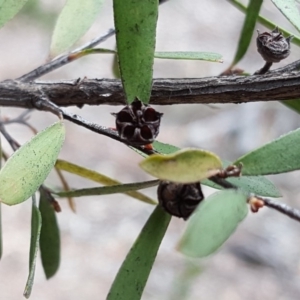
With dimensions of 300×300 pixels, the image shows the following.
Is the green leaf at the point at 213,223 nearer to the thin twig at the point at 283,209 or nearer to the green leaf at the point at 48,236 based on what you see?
the thin twig at the point at 283,209

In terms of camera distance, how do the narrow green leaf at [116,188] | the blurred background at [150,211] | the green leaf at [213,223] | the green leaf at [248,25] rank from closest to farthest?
the green leaf at [213,223], the narrow green leaf at [116,188], the green leaf at [248,25], the blurred background at [150,211]

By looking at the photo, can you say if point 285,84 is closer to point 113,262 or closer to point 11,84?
point 11,84

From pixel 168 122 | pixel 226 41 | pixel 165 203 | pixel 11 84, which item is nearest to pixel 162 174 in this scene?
pixel 165 203

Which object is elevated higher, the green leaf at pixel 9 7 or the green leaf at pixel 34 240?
the green leaf at pixel 9 7

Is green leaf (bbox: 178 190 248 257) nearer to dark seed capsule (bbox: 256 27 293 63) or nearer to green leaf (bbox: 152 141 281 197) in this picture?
green leaf (bbox: 152 141 281 197)

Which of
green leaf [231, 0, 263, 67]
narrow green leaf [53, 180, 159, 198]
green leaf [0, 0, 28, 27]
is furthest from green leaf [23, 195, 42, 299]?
green leaf [231, 0, 263, 67]

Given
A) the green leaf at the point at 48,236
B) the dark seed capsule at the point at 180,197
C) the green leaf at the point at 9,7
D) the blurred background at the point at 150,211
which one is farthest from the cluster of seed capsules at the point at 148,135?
the blurred background at the point at 150,211

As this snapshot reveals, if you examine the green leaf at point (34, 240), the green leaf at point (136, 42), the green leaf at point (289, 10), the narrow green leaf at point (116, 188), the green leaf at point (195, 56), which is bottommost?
the green leaf at point (34, 240)
